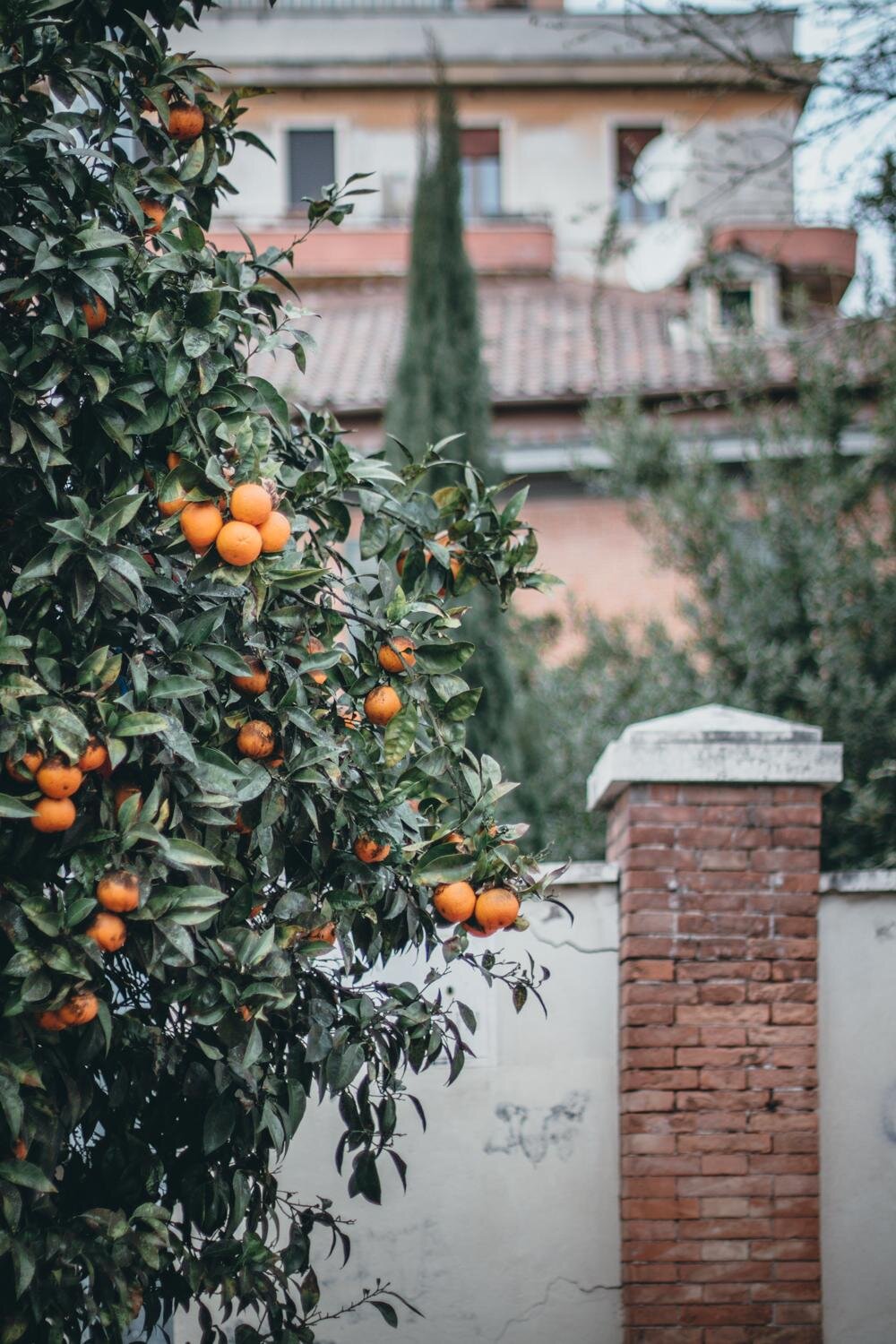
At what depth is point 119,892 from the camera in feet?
7.18

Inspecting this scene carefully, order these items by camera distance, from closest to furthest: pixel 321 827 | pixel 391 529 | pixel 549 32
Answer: pixel 321 827
pixel 391 529
pixel 549 32

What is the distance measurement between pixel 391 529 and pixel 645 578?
10.0 metres

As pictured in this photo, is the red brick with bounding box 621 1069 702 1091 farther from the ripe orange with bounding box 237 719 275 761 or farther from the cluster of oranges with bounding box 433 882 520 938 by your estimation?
the ripe orange with bounding box 237 719 275 761

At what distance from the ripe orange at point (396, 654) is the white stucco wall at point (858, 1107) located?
2107 mm

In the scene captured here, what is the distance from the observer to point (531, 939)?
451cm

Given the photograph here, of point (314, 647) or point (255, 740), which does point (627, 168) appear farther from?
point (255, 740)

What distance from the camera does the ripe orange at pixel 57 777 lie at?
7.19 feet

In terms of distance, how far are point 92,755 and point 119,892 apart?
0.71 ft

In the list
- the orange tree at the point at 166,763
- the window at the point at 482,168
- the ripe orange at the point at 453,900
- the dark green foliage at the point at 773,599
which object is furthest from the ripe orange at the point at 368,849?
the window at the point at 482,168

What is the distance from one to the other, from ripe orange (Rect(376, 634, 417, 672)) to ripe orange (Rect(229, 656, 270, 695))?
1.00 ft

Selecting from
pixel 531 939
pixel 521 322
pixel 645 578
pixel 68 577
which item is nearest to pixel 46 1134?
pixel 68 577

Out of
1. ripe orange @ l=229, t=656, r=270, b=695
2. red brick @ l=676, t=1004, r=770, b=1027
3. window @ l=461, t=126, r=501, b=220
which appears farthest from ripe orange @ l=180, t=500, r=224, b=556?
window @ l=461, t=126, r=501, b=220

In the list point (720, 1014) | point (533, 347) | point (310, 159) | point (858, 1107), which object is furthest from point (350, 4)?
point (858, 1107)

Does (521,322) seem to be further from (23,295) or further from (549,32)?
(23,295)
